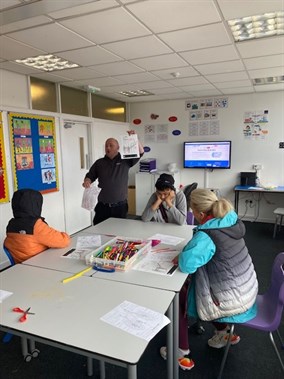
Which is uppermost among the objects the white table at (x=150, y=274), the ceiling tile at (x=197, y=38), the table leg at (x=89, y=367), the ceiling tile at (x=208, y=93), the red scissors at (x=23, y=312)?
the ceiling tile at (x=208, y=93)

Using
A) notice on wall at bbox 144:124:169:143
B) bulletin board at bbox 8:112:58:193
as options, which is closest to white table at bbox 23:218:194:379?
bulletin board at bbox 8:112:58:193

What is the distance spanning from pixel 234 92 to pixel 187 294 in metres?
4.39

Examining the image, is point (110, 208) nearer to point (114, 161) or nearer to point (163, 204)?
point (114, 161)

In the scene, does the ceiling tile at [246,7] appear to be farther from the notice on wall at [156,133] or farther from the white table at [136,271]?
the notice on wall at [156,133]

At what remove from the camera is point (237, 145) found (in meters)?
5.51

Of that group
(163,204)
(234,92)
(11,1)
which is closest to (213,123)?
(234,92)

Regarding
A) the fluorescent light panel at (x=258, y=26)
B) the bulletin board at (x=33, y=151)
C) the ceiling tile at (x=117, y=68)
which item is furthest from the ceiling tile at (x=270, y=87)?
the bulletin board at (x=33, y=151)

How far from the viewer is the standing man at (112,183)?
10.8 ft

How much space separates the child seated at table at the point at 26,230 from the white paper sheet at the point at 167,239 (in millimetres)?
839

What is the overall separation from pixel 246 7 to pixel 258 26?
51 cm

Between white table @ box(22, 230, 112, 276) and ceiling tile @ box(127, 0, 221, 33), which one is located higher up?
ceiling tile @ box(127, 0, 221, 33)

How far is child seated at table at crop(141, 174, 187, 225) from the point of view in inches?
103

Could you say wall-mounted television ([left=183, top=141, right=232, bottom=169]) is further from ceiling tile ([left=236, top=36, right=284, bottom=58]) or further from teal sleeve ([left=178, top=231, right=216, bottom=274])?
teal sleeve ([left=178, top=231, right=216, bottom=274])

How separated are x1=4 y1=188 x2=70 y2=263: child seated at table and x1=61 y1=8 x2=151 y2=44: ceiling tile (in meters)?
1.37
